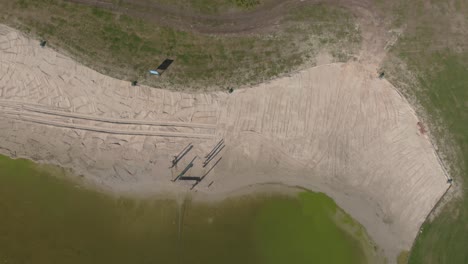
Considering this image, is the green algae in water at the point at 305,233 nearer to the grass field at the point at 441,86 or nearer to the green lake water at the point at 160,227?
the green lake water at the point at 160,227

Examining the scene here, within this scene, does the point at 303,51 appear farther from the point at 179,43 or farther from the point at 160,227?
the point at 160,227

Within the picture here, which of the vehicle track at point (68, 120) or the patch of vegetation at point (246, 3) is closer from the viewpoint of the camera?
the vehicle track at point (68, 120)

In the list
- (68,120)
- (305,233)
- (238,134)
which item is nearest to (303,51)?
(238,134)

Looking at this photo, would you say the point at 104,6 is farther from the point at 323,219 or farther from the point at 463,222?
the point at 463,222

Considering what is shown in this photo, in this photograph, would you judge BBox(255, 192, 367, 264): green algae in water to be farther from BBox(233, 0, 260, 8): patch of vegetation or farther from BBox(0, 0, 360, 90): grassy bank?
BBox(233, 0, 260, 8): patch of vegetation

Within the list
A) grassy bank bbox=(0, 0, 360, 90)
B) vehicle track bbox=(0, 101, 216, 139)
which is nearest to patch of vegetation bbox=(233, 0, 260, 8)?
grassy bank bbox=(0, 0, 360, 90)

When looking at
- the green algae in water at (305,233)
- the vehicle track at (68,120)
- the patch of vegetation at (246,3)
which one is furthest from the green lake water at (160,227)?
the patch of vegetation at (246,3)
